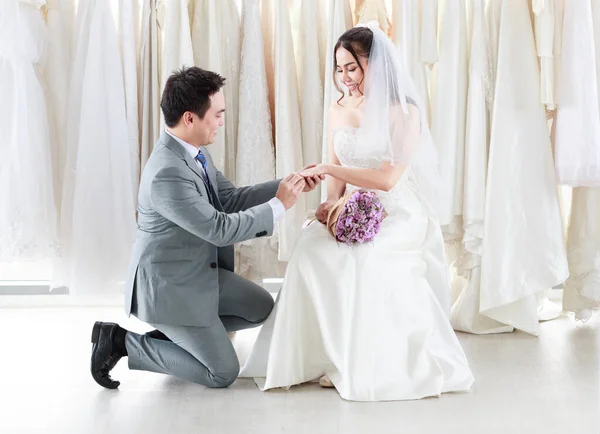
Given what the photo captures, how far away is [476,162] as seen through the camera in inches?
148

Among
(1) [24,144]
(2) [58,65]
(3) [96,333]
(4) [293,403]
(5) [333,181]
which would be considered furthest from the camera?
(2) [58,65]

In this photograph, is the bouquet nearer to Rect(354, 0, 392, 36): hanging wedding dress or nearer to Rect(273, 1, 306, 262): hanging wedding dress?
Rect(273, 1, 306, 262): hanging wedding dress

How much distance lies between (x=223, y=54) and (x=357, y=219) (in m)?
1.21

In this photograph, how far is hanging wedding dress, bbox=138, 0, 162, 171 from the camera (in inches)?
148

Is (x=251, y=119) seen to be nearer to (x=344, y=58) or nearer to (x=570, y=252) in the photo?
(x=344, y=58)

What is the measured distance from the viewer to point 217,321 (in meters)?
3.10

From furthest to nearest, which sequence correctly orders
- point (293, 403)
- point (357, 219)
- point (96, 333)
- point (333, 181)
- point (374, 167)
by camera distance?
point (333, 181)
point (374, 167)
point (96, 333)
point (357, 219)
point (293, 403)

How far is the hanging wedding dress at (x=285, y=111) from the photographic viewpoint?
12.2 feet

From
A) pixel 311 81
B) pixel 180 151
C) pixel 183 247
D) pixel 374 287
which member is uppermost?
pixel 311 81

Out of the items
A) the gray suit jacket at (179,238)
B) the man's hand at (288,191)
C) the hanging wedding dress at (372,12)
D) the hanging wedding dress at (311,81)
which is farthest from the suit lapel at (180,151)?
the hanging wedding dress at (372,12)

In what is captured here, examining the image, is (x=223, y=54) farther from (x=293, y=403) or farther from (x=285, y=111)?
(x=293, y=403)

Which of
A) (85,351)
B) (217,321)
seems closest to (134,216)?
(85,351)

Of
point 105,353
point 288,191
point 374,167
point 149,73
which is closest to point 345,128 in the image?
point 374,167

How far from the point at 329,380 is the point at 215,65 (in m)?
1.54
